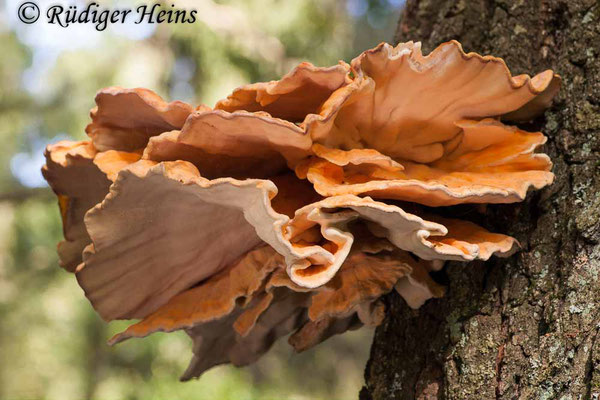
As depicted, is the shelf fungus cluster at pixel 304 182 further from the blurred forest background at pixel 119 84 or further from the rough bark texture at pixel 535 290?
the blurred forest background at pixel 119 84

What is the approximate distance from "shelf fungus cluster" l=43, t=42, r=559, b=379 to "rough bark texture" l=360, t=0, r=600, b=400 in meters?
0.07

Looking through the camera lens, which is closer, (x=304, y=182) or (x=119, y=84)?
(x=304, y=182)

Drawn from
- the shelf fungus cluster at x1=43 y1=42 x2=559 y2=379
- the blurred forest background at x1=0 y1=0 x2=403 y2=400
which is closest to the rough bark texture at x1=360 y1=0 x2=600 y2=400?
the shelf fungus cluster at x1=43 y1=42 x2=559 y2=379

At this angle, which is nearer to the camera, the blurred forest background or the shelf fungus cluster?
the shelf fungus cluster

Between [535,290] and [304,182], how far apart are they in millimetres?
540

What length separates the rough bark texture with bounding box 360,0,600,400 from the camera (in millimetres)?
1177

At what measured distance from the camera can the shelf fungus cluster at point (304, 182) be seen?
109 cm

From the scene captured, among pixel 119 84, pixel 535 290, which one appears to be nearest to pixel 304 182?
pixel 535 290

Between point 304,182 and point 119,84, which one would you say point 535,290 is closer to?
point 304,182

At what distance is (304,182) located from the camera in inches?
53.0

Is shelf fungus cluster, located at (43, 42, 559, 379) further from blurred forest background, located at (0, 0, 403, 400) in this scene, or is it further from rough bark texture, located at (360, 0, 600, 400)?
blurred forest background, located at (0, 0, 403, 400)

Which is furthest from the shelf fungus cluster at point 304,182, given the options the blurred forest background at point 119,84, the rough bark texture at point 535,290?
the blurred forest background at point 119,84

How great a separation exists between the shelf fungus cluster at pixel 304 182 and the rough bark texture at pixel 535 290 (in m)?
0.07

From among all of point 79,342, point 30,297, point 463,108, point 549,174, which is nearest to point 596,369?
point 549,174
